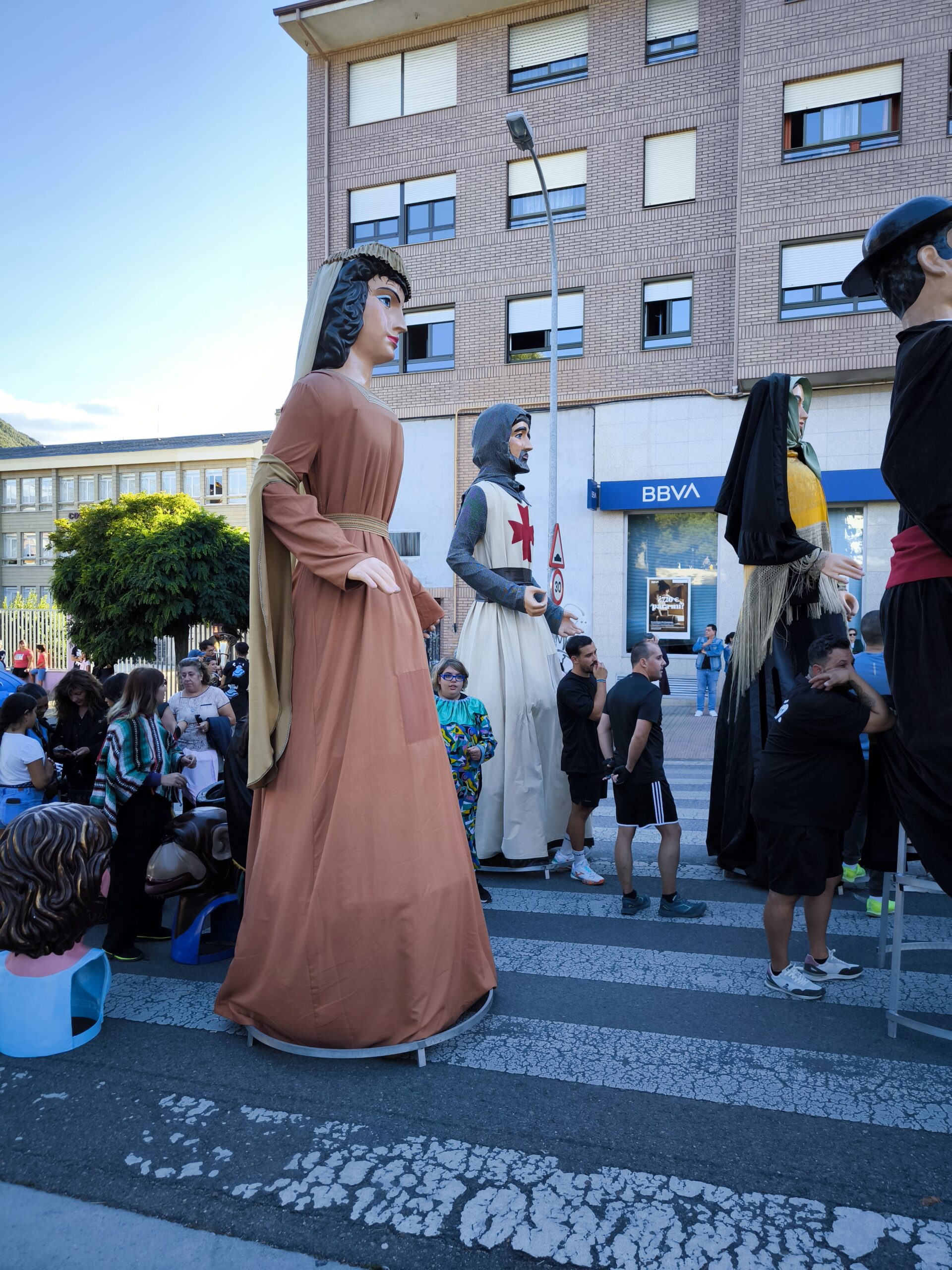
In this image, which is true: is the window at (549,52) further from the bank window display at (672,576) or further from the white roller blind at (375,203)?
the bank window display at (672,576)

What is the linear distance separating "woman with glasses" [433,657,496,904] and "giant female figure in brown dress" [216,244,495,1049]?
1547 mm

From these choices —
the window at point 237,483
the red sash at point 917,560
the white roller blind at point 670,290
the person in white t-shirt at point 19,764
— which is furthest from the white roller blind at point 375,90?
the window at point 237,483

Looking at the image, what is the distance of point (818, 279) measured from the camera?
56.1 ft

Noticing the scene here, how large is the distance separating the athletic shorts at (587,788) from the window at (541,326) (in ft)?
50.1

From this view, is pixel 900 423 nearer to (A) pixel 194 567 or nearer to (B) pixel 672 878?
(B) pixel 672 878

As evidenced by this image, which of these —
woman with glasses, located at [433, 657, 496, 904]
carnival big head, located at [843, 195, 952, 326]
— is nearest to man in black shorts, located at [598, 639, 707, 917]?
woman with glasses, located at [433, 657, 496, 904]

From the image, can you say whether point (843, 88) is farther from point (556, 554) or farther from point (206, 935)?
point (206, 935)

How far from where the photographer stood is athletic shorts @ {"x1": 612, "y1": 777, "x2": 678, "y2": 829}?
504 cm

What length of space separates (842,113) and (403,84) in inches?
386

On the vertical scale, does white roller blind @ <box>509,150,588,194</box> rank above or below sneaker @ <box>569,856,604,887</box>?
above

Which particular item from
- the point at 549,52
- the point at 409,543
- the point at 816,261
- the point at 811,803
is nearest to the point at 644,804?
the point at 811,803

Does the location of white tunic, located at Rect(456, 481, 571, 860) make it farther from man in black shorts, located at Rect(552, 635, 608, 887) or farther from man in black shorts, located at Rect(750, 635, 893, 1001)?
man in black shorts, located at Rect(750, 635, 893, 1001)

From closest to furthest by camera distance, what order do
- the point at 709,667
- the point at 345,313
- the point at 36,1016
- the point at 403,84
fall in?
the point at 36,1016 → the point at 345,313 → the point at 709,667 → the point at 403,84

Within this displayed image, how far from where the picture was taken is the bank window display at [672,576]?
62.1 ft
